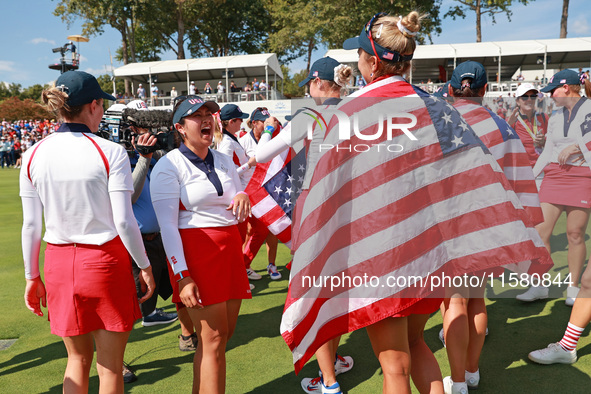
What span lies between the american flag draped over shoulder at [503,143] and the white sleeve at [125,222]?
2.22m

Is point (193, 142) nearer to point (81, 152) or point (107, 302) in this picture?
point (81, 152)

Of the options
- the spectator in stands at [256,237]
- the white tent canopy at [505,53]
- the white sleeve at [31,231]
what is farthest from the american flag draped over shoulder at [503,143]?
the white tent canopy at [505,53]

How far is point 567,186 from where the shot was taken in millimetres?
4344

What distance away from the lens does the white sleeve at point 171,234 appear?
2633mm

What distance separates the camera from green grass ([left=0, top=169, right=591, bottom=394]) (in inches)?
133

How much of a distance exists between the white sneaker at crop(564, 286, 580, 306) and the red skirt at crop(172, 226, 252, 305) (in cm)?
381

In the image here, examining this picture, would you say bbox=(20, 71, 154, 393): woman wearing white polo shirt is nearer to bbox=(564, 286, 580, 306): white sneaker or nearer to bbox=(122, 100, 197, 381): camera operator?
bbox=(122, 100, 197, 381): camera operator

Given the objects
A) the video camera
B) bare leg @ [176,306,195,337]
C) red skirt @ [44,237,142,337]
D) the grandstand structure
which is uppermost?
the grandstand structure

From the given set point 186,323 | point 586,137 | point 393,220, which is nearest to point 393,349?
point 393,220

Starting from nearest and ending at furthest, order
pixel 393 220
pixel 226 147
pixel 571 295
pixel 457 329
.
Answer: pixel 393 220 < pixel 457 329 < pixel 571 295 < pixel 226 147

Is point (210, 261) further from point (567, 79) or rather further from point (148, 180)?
point (567, 79)

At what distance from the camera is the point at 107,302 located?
2391 mm

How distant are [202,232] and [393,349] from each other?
1.33m

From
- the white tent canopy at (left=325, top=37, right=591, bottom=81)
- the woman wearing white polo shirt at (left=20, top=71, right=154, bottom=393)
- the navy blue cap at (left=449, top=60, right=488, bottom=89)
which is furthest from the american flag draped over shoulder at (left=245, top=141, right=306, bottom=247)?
the white tent canopy at (left=325, top=37, right=591, bottom=81)
